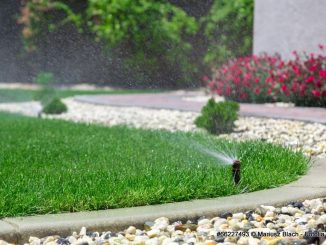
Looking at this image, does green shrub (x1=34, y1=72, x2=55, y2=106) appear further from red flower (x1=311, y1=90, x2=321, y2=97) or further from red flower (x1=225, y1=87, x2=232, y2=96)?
red flower (x1=311, y1=90, x2=321, y2=97)

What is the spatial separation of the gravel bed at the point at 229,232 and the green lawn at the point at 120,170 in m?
0.33

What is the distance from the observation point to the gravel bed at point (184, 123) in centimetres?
728

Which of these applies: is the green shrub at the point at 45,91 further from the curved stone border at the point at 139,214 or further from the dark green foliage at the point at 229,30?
the curved stone border at the point at 139,214

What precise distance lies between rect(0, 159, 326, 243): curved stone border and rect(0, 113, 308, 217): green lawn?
118 millimetres

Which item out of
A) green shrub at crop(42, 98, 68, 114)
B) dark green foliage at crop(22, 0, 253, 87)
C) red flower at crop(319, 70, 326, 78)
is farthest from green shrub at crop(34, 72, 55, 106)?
dark green foliage at crop(22, 0, 253, 87)

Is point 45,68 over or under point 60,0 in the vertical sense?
under

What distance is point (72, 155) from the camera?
19.8 feet

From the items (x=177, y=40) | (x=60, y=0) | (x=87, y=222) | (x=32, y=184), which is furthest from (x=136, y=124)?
(x=60, y=0)

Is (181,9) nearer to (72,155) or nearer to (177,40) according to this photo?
(177,40)

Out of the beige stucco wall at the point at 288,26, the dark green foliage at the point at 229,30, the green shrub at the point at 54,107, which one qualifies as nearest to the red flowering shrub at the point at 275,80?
the beige stucco wall at the point at 288,26

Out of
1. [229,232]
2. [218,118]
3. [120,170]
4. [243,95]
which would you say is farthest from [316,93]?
[229,232]

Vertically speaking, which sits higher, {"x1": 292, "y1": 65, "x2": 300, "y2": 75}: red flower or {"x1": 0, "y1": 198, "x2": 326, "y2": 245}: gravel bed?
{"x1": 292, "y1": 65, "x2": 300, "y2": 75}: red flower

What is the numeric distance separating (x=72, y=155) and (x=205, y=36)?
12039 mm

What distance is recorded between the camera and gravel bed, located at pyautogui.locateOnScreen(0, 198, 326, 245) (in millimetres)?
3590
